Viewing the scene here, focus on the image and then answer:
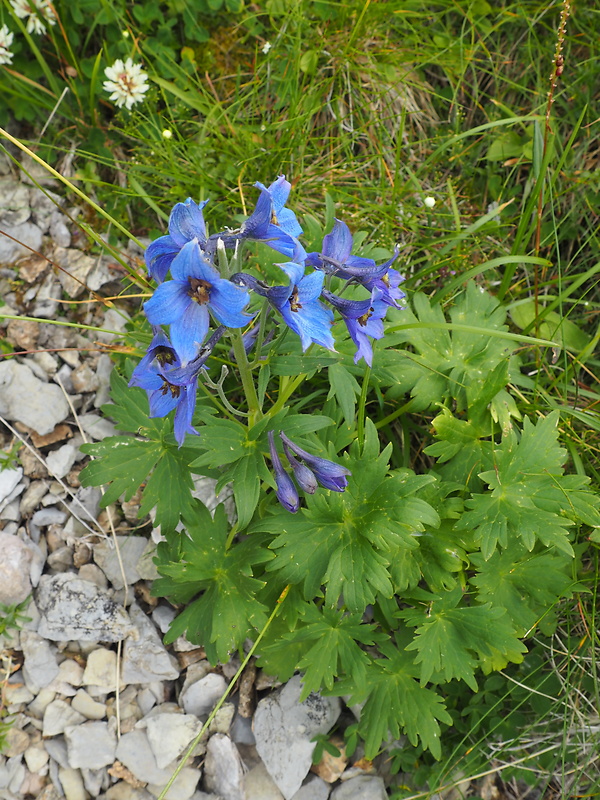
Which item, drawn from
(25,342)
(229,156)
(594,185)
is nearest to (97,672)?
(25,342)

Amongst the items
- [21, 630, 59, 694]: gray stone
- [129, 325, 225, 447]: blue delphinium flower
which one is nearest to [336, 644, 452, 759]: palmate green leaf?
[21, 630, 59, 694]: gray stone

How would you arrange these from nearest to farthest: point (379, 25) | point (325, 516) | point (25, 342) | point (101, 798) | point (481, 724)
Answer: point (325, 516) < point (101, 798) < point (481, 724) < point (25, 342) < point (379, 25)

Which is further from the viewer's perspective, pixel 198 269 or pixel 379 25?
pixel 379 25

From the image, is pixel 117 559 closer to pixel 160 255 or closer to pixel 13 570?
pixel 13 570

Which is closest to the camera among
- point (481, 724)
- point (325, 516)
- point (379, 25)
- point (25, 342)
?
point (325, 516)

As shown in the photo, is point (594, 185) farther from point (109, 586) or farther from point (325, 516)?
point (109, 586)
